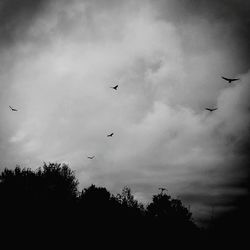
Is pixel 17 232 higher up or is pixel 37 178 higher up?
pixel 37 178

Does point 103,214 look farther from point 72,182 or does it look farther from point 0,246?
point 72,182

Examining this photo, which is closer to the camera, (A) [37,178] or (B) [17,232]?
(B) [17,232]

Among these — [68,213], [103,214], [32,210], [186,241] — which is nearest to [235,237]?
[186,241]

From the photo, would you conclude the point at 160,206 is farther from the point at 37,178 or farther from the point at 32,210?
the point at 32,210

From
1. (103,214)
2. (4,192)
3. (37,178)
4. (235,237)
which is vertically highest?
(37,178)

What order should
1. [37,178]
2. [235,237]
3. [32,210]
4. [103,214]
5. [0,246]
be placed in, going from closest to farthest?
[0,246], [32,210], [103,214], [37,178], [235,237]

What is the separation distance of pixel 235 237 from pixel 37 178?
40.5 meters

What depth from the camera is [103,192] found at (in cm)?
5041

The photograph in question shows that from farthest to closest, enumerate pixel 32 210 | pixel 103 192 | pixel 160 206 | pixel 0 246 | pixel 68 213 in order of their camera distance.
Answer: pixel 160 206 → pixel 103 192 → pixel 68 213 → pixel 32 210 → pixel 0 246

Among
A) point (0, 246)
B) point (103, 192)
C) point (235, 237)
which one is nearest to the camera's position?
point (0, 246)

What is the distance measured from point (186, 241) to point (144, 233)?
40.3 ft

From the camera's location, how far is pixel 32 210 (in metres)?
27.4

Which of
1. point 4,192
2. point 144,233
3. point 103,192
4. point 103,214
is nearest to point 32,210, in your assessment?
point 4,192

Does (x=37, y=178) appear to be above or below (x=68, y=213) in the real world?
above
